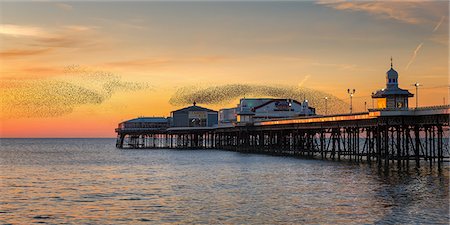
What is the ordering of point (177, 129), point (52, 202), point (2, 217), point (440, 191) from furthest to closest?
point (177, 129), point (440, 191), point (52, 202), point (2, 217)

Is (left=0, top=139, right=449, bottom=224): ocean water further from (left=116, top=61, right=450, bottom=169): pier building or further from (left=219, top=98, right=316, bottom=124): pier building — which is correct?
(left=219, top=98, right=316, bottom=124): pier building

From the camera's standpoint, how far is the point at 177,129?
640 ft

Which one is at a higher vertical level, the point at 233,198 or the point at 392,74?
the point at 392,74

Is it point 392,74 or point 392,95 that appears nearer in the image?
point 392,95

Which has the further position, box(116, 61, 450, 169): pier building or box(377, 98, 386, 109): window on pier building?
box(377, 98, 386, 109): window on pier building

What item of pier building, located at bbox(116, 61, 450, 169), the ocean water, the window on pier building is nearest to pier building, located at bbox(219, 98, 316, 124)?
pier building, located at bbox(116, 61, 450, 169)

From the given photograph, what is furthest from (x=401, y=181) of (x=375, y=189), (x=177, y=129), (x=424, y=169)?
(x=177, y=129)

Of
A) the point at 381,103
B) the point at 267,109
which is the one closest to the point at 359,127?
the point at 381,103

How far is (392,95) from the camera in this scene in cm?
9669

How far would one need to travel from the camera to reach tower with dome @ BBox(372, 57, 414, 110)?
96688 millimetres

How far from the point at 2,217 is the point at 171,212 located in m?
10.3

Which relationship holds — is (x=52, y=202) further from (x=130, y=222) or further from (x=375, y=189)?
(x=375, y=189)

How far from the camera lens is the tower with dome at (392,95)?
96.7 metres

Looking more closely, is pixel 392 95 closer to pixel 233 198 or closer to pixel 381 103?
pixel 381 103
